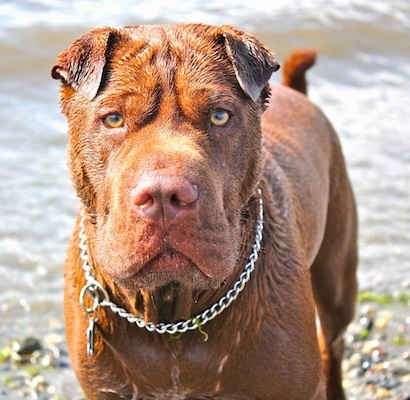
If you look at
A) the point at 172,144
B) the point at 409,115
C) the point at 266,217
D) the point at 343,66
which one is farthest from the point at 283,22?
the point at 172,144

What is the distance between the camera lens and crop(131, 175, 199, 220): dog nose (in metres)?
2.93

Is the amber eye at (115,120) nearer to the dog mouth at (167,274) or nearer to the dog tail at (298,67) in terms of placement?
the dog mouth at (167,274)

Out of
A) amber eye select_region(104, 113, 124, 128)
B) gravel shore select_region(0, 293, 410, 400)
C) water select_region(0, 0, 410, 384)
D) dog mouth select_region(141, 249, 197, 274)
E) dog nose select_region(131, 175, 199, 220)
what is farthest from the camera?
water select_region(0, 0, 410, 384)

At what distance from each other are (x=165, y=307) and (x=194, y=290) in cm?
13

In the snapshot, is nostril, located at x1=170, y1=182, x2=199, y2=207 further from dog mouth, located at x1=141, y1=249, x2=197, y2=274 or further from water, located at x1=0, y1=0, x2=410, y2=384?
water, located at x1=0, y1=0, x2=410, y2=384

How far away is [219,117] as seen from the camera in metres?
3.30

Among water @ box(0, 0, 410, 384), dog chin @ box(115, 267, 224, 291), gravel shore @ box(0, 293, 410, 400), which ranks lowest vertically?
water @ box(0, 0, 410, 384)

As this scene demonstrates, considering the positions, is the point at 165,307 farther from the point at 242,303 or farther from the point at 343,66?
the point at 343,66

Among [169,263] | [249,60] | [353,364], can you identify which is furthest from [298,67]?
[169,263]

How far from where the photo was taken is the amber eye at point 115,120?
326 centimetres

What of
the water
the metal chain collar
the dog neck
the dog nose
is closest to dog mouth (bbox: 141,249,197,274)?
the dog nose

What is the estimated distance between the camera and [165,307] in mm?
3625

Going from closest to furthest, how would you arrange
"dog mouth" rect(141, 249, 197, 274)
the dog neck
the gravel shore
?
"dog mouth" rect(141, 249, 197, 274) → the dog neck → the gravel shore

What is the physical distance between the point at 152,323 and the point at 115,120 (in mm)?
823
